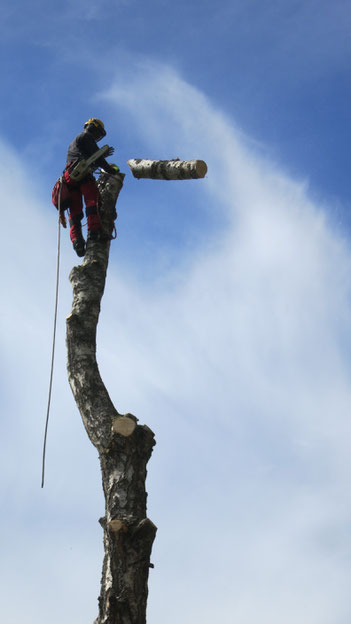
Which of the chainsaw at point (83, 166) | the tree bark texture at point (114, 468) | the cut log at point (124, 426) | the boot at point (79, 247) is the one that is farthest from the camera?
the chainsaw at point (83, 166)

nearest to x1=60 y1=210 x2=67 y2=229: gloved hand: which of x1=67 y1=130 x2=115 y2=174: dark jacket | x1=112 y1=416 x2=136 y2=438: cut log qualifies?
x1=67 y1=130 x2=115 y2=174: dark jacket

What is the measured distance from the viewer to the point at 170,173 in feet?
20.7

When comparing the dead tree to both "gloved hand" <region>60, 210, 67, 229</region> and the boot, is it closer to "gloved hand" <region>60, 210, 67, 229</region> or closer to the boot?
the boot

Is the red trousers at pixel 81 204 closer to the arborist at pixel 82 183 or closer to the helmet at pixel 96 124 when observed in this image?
the arborist at pixel 82 183

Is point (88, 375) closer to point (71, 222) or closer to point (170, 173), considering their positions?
point (71, 222)

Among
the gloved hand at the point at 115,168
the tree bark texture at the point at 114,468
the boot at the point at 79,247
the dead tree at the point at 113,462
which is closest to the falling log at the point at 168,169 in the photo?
the gloved hand at the point at 115,168

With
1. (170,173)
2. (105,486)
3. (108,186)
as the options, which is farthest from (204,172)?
(105,486)

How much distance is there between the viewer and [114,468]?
430 centimetres

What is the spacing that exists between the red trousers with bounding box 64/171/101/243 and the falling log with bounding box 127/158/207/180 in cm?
51

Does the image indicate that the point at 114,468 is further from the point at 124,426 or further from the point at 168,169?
the point at 168,169

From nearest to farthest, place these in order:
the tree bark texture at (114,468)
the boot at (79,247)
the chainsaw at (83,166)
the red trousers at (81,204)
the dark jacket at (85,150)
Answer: the tree bark texture at (114,468) < the red trousers at (81,204) < the boot at (79,247) < the chainsaw at (83,166) < the dark jacket at (85,150)

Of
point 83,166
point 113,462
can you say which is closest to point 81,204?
point 83,166

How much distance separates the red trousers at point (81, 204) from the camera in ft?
19.2

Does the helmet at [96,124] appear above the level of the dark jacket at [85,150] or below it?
above
